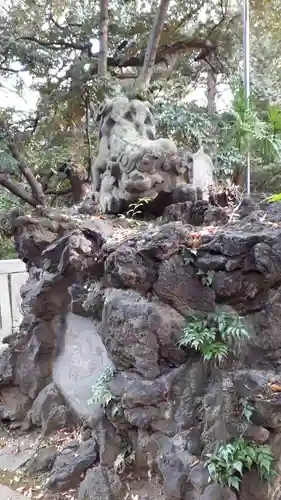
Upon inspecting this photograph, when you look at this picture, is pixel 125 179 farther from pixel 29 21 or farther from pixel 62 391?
pixel 29 21

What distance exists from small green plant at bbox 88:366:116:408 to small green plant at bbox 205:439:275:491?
2.64ft

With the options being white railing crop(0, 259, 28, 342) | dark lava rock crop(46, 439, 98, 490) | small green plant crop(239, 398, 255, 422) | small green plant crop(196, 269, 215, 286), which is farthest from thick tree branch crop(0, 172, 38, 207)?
small green plant crop(239, 398, 255, 422)

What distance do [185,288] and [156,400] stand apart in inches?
27.6

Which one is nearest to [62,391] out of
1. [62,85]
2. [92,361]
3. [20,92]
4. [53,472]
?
[92,361]

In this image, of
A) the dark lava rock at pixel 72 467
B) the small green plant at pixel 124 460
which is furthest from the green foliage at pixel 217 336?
the dark lava rock at pixel 72 467

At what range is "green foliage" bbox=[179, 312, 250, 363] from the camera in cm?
253

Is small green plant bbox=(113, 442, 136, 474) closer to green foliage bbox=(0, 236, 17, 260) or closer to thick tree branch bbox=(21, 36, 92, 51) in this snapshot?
green foliage bbox=(0, 236, 17, 260)

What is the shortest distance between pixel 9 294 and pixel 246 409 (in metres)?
4.94

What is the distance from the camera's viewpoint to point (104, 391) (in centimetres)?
297

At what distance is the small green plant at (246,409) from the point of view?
7.73ft

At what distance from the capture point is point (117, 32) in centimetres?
923

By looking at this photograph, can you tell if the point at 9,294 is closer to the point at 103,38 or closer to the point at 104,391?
the point at 104,391

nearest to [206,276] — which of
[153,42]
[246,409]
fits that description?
[246,409]

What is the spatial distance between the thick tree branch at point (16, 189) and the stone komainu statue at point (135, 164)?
14.5 feet
